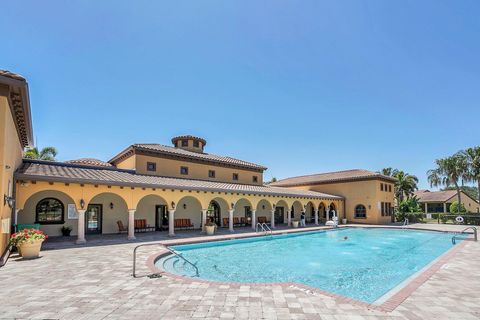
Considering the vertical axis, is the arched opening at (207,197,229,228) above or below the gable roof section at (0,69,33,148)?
below

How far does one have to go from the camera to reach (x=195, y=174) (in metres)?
24.1

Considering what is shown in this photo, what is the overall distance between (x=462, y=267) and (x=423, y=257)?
14.1 feet

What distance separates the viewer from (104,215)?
18.0 meters

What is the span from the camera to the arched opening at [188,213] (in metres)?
20.7

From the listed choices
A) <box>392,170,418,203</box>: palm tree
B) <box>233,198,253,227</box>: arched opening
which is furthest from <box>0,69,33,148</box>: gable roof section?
<box>392,170,418,203</box>: palm tree

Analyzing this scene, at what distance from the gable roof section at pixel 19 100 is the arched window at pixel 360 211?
31.8m

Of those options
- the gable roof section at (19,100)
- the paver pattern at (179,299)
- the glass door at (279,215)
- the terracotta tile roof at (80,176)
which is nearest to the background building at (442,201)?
the glass door at (279,215)

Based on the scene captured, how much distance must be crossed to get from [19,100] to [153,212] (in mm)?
12182

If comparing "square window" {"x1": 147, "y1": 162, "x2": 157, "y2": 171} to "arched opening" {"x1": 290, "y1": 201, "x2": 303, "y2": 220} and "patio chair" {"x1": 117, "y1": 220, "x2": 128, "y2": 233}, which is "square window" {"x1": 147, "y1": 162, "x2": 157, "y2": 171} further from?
"arched opening" {"x1": 290, "y1": 201, "x2": 303, "y2": 220}

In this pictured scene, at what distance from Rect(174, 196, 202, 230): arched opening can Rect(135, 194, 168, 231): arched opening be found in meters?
1.02

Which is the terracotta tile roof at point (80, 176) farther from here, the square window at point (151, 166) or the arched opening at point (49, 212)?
the arched opening at point (49, 212)

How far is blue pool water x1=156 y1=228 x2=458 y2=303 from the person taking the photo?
886 cm

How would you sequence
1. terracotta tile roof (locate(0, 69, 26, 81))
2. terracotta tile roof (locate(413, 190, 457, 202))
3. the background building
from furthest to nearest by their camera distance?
terracotta tile roof (locate(413, 190, 457, 202)) < the background building < terracotta tile roof (locate(0, 69, 26, 81))

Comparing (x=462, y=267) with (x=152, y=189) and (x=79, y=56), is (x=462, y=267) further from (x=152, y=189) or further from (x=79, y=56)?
(x=79, y=56)
